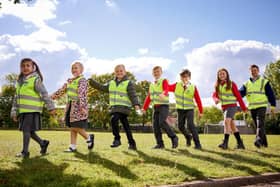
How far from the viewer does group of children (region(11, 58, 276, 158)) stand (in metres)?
7.09

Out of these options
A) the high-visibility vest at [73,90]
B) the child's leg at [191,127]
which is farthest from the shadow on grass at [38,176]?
the child's leg at [191,127]

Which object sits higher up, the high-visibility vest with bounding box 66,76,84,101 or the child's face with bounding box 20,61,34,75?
the child's face with bounding box 20,61,34,75

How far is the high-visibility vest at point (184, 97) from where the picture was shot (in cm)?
930

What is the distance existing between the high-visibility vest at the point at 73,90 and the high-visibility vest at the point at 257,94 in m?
5.47

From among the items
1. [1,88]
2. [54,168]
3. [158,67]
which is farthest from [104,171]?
[1,88]

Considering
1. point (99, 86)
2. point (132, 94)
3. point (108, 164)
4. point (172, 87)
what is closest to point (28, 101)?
point (99, 86)

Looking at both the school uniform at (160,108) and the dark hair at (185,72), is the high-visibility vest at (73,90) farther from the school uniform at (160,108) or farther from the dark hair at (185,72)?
the dark hair at (185,72)

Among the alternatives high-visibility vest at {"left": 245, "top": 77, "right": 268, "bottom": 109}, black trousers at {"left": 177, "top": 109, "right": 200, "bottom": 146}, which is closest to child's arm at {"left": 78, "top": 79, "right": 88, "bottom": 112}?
black trousers at {"left": 177, "top": 109, "right": 200, "bottom": 146}

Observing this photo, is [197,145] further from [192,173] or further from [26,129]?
[26,129]

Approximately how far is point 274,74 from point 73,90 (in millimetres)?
53933

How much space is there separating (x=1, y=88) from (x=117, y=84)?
194ft

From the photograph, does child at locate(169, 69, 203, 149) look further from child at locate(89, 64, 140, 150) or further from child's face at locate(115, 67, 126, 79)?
child's face at locate(115, 67, 126, 79)

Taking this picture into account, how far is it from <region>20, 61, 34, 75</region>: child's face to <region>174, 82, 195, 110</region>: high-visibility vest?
4167 millimetres

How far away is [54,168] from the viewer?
18.1 feet
